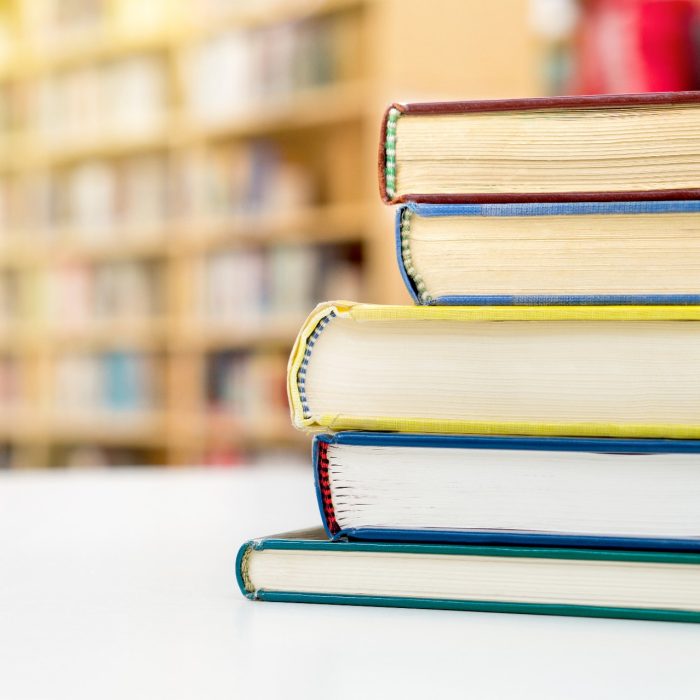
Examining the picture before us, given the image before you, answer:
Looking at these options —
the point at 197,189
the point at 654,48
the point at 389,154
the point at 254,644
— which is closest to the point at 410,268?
the point at 389,154

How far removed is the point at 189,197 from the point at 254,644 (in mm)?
2869

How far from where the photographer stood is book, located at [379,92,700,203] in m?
0.47

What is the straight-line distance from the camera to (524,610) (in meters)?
0.46

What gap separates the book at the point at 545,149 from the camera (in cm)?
47

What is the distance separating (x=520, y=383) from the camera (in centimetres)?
48

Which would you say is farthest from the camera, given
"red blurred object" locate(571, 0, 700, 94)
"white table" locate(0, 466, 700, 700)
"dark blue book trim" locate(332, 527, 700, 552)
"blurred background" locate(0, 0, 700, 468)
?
"blurred background" locate(0, 0, 700, 468)

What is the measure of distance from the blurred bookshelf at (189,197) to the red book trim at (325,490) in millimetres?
2171

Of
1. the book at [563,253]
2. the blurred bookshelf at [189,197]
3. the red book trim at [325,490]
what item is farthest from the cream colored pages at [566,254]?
the blurred bookshelf at [189,197]

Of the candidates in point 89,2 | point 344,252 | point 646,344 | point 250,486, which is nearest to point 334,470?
point 646,344

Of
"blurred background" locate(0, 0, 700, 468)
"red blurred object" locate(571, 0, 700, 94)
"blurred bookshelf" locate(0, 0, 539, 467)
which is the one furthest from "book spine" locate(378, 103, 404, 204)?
"blurred bookshelf" locate(0, 0, 539, 467)

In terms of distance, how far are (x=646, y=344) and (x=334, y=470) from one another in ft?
0.54

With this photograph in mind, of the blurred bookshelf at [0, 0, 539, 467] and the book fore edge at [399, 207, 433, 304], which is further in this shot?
the blurred bookshelf at [0, 0, 539, 467]

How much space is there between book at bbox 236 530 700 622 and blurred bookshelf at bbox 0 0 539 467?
2191 mm

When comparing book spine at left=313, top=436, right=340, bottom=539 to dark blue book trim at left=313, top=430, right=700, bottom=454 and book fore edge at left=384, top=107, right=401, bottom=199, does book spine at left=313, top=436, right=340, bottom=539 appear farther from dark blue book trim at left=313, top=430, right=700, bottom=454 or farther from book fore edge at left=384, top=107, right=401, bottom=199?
book fore edge at left=384, top=107, right=401, bottom=199
